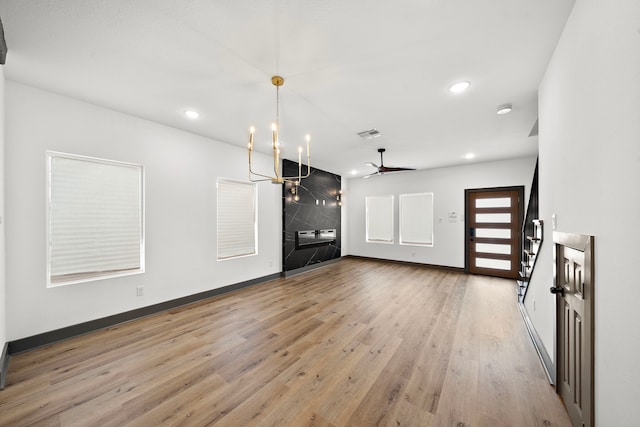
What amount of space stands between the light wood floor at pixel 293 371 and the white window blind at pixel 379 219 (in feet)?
12.9

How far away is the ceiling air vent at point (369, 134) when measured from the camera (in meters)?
3.81

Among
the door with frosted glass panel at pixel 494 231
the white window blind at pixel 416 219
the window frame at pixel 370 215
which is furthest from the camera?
the window frame at pixel 370 215

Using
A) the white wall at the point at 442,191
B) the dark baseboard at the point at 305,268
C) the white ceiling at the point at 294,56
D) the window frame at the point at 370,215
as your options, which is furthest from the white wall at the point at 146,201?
the white wall at the point at 442,191

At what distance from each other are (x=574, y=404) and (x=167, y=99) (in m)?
4.61

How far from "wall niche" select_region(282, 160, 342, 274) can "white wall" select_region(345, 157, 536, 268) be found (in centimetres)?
103

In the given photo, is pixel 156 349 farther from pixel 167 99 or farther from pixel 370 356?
pixel 167 99

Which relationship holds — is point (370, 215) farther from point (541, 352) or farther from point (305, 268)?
point (541, 352)

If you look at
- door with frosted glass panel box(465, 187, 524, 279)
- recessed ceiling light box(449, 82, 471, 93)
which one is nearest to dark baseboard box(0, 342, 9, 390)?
recessed ceiling light box(449, 82, 471, 93)

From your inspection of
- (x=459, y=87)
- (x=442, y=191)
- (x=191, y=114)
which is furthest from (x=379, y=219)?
(x=191, y=114)

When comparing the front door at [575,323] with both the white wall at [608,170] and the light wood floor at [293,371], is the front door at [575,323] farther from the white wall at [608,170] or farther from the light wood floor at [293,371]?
the light wood floor at [293,371]

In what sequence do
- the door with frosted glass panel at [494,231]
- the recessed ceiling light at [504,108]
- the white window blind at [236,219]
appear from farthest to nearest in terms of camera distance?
the door with frosted glass panel at [494,231] → the white window blind at [236,219] → the recessed ceiling light at [504,108]

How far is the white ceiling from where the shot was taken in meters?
1.60

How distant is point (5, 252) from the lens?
2.38 meters

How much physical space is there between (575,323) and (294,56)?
2.89 m
